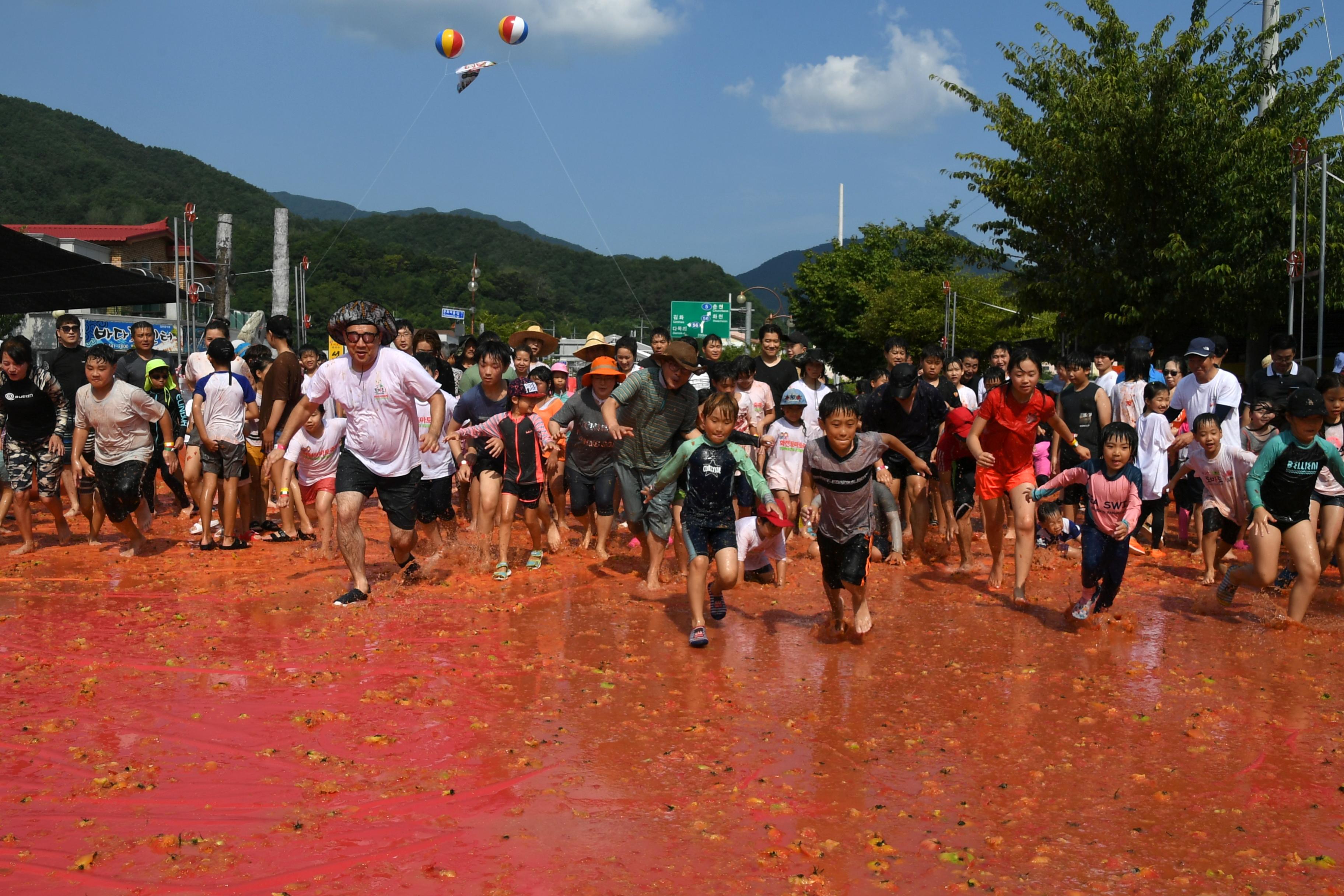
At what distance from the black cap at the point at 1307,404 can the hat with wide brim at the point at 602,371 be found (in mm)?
5247

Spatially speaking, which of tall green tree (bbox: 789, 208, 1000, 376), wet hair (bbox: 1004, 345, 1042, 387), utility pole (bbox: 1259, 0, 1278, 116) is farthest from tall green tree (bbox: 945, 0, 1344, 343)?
tall green tree (bbox: 789, 208, 1000, 376)

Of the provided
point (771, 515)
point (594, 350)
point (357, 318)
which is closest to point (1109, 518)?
point (771, 515)

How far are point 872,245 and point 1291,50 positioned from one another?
42823 mm

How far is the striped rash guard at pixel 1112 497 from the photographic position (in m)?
7.80

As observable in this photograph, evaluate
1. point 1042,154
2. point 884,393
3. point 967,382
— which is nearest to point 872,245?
point 1042,154

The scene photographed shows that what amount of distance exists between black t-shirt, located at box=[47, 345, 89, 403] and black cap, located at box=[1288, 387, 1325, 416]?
37.0 ft

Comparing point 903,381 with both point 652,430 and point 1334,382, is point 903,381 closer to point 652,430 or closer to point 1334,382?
point 652,430

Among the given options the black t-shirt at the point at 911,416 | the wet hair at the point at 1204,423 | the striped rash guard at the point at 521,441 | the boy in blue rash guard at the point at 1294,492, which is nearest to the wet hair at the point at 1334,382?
the boy in blue rash guard at the point at 1294,492

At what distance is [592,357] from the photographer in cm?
1320

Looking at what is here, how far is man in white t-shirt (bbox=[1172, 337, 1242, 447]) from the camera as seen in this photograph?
1077 centimetres

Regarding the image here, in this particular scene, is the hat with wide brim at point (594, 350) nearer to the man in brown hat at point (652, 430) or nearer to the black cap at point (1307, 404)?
the man in brown hat at point (652, 430)

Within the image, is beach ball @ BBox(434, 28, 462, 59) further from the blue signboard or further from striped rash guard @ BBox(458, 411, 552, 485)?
the blue signboard

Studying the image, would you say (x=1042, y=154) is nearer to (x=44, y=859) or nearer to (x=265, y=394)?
(x=265, y=394)

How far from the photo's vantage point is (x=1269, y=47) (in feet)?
65.5
